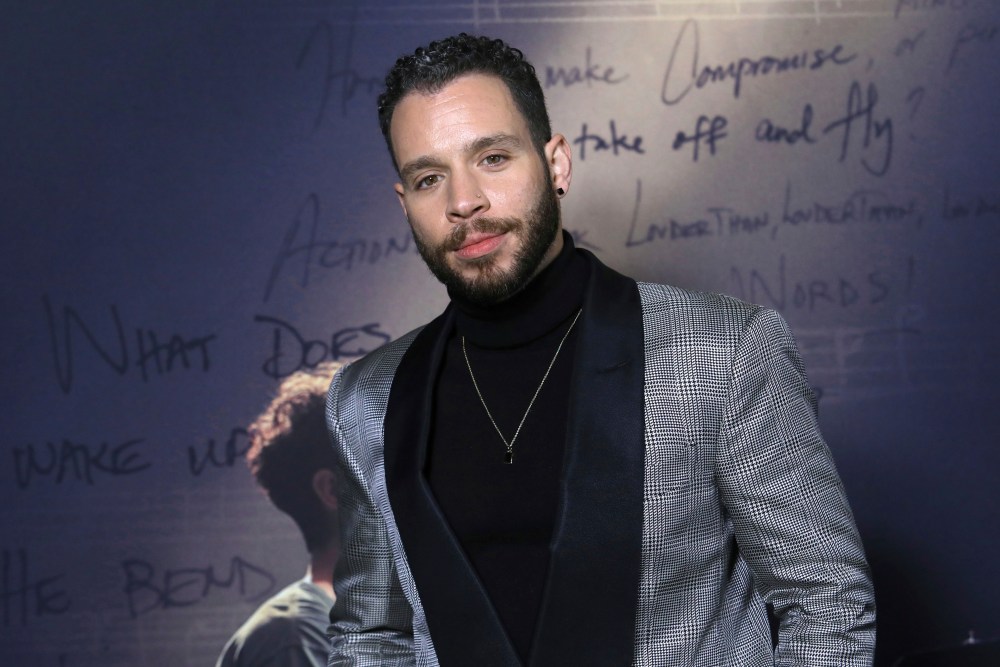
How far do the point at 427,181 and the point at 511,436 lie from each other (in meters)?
0.40

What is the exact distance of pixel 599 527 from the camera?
146 centimetres

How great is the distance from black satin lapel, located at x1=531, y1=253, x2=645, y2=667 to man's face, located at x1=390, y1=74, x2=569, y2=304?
210 mm

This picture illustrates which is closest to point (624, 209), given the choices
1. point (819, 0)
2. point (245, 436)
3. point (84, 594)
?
point (819, 0)

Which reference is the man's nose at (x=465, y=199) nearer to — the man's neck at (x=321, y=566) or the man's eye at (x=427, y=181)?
the man's eye at (x=427, y=181)

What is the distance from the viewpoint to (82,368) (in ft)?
9.16

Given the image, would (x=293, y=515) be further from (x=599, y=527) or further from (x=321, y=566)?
(x=599, y=527)


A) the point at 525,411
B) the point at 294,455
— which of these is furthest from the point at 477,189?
the point at 294,455

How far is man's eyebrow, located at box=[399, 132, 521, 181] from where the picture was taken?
1.61m

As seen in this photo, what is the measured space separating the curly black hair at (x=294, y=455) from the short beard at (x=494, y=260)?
3.98ft

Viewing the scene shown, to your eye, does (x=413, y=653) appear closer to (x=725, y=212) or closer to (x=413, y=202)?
(x=413, y=202)

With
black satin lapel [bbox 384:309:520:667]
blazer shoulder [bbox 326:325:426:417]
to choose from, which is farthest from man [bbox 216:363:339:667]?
black satin lapel [bbox 384:309:520:667]

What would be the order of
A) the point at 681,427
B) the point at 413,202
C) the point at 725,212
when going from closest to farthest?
the point at 681,427 → the point at 413,202 → the point at 725,212

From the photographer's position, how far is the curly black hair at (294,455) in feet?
9.10

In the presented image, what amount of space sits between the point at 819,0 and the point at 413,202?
5.10 ft
